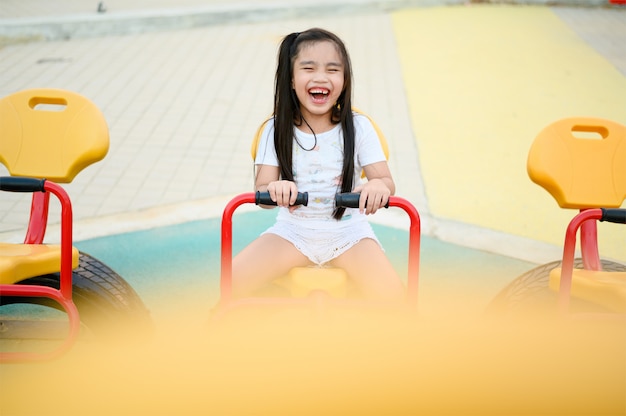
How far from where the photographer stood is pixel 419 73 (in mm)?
6266

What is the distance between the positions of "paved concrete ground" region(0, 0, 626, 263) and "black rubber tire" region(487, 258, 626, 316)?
3.34ft

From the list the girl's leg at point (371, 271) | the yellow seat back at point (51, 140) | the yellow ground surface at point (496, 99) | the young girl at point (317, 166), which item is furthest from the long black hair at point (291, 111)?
the yellow ground surface at point (496, 99)

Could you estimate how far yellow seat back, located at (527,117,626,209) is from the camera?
2252mm

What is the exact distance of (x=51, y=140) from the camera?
91.4 inches

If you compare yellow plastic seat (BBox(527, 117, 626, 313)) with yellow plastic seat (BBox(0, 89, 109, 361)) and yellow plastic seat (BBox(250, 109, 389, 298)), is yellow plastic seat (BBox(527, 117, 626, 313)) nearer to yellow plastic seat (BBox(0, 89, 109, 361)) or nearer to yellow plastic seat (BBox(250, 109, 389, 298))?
yellow plastic seat (BBox(250, 109, 389, 298))

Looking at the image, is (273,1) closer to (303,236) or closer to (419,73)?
(419,73)

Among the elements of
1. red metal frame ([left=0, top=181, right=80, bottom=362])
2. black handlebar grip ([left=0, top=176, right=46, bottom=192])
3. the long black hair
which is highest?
the long black hair

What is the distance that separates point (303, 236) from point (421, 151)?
2520 millimetres

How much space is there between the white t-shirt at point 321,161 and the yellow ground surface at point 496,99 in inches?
60.2

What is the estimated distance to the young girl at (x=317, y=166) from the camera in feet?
6.96

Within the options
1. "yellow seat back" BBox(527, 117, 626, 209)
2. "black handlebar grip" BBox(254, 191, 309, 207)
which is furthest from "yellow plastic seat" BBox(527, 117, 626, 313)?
"black handlebar grip" BBox(254, 191, 309, 207)

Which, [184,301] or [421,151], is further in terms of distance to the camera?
[421,151]

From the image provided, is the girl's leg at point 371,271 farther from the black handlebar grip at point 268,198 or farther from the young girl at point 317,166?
the black handlebar grip at point 268,198

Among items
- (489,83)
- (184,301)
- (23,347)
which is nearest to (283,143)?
(184,301)
